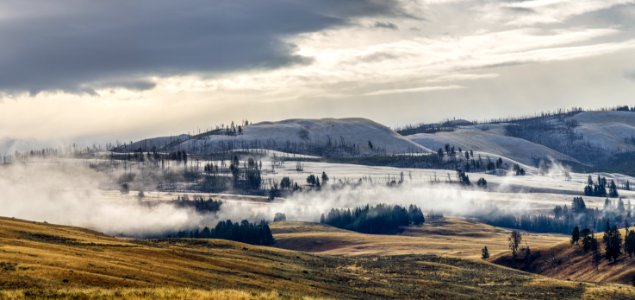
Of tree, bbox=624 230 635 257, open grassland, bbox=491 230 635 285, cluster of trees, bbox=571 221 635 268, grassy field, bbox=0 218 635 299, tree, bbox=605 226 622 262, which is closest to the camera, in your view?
grassy field, bbox=0 218 635 299

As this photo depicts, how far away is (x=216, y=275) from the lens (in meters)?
98.9

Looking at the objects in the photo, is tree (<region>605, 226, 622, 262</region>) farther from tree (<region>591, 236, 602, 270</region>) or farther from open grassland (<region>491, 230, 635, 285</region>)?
tree (<region>591, 236, 602, 270</region>)

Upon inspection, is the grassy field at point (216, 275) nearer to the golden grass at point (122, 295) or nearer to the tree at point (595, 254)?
the golden grass at point (122, 295)

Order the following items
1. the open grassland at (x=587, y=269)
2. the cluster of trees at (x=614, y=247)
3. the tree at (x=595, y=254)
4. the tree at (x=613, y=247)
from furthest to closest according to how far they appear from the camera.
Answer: the tree at (x=595, y=254), the cluster of trees at (x=614, y=247), the tree at (x=613, y=247), the open grassland at (x=587, y=269)

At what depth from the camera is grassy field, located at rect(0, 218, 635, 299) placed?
65562mm

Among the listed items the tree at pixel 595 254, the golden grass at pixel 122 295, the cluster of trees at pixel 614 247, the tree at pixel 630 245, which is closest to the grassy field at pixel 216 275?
the golden grass at pixel 122 295

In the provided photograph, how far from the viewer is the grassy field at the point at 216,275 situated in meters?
65.6

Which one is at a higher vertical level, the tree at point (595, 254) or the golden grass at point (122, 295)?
the golden grass at point (122, 295)

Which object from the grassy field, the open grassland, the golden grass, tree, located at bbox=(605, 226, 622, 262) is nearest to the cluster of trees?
tree, located at bbox=(605, 226, 622, 262)

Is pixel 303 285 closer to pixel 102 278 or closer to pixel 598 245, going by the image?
pixel 102 278

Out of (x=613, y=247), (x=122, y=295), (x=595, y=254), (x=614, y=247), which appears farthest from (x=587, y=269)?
(x=122, y=295)

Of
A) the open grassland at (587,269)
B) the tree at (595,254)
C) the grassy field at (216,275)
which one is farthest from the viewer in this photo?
the tree at (595,254)

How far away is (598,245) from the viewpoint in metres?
199

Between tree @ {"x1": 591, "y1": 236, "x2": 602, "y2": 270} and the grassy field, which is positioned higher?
the grassy field
